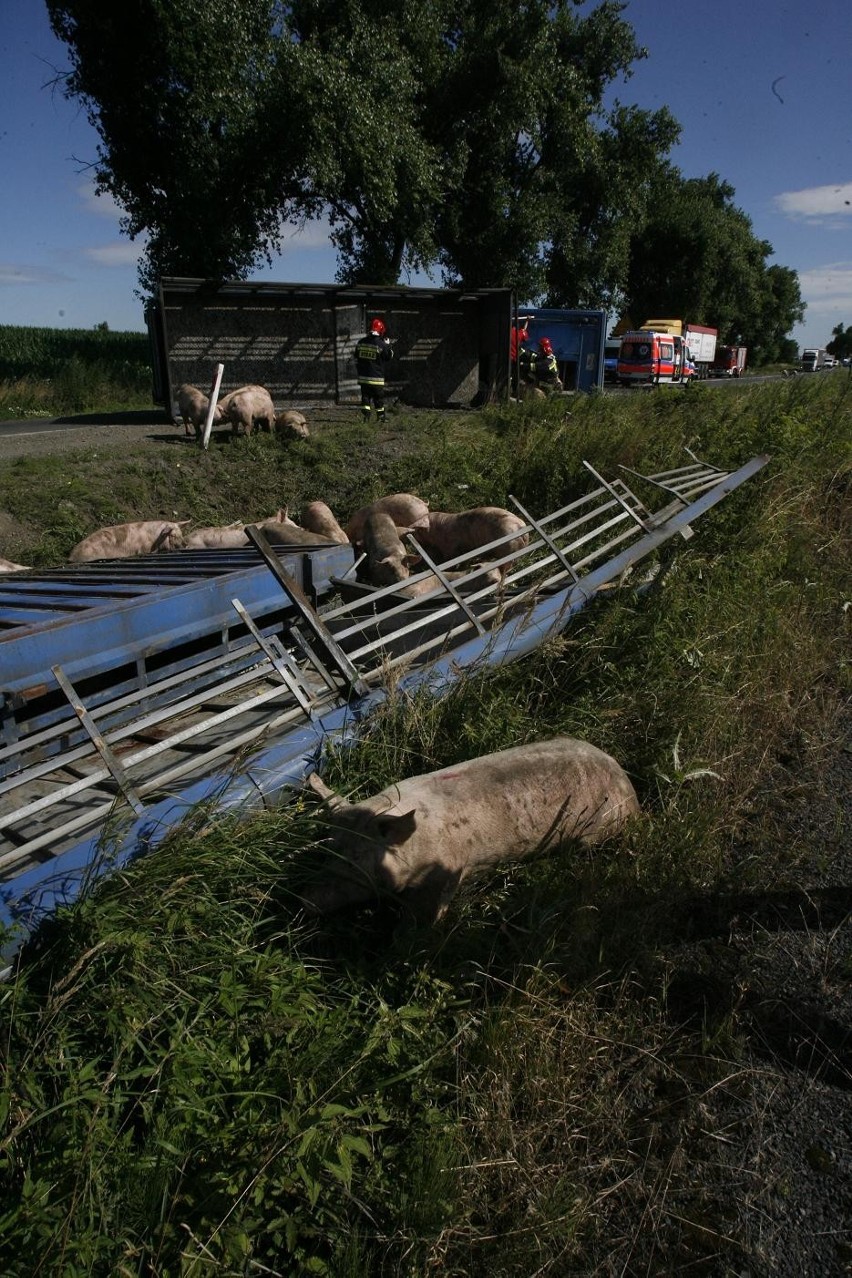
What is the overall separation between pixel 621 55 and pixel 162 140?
19299mm

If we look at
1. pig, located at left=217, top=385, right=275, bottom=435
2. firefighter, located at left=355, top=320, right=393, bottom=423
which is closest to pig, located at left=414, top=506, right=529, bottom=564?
pig, located at left=217, top=385, right=275, bottom=435

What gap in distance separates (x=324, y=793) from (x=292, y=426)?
1039cm

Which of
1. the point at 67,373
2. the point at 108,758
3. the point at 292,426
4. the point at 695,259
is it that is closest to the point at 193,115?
the point at 67,373

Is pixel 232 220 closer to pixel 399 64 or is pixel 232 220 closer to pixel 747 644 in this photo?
pixel 399 64

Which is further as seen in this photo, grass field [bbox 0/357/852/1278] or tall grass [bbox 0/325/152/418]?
tall grass [bbox 0/325/152/418]

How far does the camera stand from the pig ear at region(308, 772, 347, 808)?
3654 millimetres

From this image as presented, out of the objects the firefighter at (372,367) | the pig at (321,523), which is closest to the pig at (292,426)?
the firefighter at (372,367)

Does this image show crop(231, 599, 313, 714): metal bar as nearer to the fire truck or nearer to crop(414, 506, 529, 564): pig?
crop(414, 506, 529, 564): pig

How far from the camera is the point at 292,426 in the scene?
13227 mm

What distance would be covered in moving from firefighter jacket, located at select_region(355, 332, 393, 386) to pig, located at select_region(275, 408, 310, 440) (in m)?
2.64

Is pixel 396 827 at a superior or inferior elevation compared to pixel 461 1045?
superior

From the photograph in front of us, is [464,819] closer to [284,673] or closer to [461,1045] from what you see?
[461,1045]

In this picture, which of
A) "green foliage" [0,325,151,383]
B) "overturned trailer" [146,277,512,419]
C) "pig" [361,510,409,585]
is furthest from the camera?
"green foliage" [0,325,151,383]

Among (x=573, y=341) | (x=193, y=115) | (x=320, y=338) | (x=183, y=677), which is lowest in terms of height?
(x=183, y=677)
